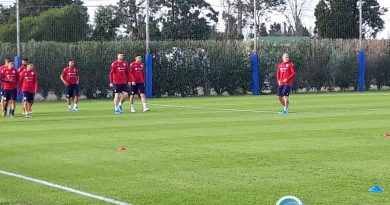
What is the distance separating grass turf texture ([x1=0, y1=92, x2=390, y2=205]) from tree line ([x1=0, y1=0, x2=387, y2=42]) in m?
27.2

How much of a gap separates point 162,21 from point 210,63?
532 inches

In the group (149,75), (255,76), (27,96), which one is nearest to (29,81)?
(27,96)

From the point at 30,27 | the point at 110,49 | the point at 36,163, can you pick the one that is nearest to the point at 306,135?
the point at 36,163

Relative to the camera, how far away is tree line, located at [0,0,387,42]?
5344 cm

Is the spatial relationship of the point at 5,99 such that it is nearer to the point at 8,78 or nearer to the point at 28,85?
the point at 8,78

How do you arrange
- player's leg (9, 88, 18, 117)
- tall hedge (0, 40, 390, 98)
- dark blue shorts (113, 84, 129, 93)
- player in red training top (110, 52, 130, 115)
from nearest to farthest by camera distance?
player's leg (9, 88, 18, 117)
dark blue shorts (113, 84, 129, 93)
player in red training top (110, 52, 130, 115)
tall hedge (0, 40, 390, 98)

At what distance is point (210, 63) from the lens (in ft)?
151

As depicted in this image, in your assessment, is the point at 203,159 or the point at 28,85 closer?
the point at 203,159

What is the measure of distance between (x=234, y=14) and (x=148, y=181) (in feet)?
203

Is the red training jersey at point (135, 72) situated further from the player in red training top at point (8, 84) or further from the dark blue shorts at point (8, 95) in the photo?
the dark blue shorts at point (8, 95)

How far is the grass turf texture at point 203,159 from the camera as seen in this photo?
1030 centimetres

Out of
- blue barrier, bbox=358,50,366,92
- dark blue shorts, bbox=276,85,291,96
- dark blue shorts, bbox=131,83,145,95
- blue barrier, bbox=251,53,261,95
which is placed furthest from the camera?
blue barrier, bbox=358,50,366,92

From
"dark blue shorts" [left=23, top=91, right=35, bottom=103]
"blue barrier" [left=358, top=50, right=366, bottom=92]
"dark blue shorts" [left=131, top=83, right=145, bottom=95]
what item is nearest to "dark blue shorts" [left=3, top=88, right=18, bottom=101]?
"dark blue shorts" [left=23, top=91, right=35, bottom=103]

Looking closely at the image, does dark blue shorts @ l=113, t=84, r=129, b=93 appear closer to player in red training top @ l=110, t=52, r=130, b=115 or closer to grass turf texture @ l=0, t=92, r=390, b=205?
player in red training top @ l=110, t=52, r=130, b=115
